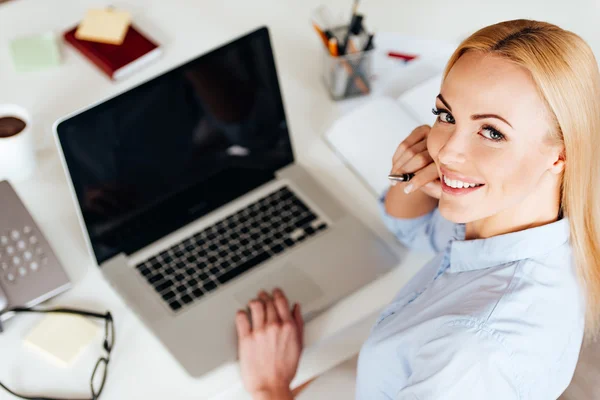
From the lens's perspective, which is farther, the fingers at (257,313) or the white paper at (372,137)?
the white paper at (372,137)

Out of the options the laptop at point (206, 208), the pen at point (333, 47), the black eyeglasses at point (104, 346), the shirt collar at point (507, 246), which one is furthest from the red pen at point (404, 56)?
the black eyeglasses at point (104, 346)

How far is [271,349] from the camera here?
1.09 m

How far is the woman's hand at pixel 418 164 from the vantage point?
1061 mm

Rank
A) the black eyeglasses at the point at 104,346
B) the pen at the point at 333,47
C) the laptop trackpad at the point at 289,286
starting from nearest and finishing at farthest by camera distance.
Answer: the black eyeglasses at the point at 104,346, the laptop trackpad at the point at 289,286, the pen at the point at 333,47

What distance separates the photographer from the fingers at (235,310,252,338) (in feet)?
3.57

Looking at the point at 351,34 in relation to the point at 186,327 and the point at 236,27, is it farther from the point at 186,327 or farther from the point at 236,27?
the point at 186,327

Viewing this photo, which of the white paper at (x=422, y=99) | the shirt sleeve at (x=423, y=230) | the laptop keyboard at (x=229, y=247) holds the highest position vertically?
the white paper at (x=422, y=99)

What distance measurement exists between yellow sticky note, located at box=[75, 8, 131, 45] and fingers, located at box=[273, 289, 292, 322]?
0.67m

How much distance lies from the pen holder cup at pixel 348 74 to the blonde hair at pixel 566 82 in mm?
498

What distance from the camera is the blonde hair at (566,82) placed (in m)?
0.79

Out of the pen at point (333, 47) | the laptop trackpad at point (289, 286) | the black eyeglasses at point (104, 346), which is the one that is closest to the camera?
the black eyeglasses at point (104, 346)

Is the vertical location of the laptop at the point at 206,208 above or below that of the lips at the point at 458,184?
below

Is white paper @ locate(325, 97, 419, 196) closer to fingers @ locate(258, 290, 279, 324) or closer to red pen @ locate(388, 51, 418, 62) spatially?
red pen @ locate(388, 51, 418, 62)

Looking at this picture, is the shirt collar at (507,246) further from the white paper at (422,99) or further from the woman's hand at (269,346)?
the white paper at (422,99)
